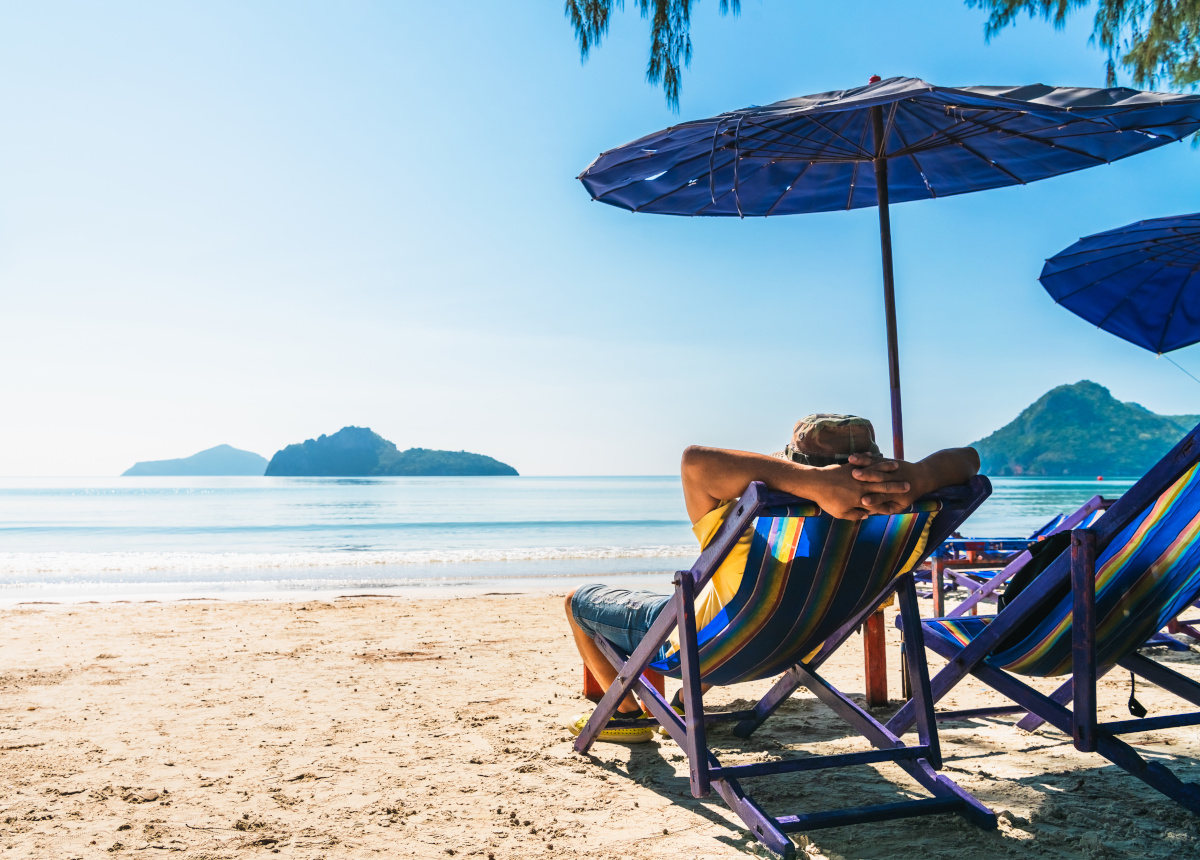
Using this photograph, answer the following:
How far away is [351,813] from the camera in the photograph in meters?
2.41

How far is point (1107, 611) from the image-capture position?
2209 mm

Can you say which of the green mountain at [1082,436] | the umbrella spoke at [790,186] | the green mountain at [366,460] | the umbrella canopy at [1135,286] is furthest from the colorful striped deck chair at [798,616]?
the green mountain at [366,460]

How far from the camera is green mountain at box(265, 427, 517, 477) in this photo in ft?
382

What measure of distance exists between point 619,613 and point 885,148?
2315 millimetres

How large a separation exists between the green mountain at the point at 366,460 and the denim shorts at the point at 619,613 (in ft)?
372

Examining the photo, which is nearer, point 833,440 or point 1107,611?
point 833,440

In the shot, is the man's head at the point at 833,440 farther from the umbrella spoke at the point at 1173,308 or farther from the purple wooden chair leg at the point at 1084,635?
the umbrella spoke at the point at 1173,308

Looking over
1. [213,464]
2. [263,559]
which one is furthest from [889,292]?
[213,464]

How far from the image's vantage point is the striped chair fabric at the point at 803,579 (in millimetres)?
2088

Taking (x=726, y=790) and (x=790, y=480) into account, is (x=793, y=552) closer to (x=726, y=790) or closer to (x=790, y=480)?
(x=790, y=480)

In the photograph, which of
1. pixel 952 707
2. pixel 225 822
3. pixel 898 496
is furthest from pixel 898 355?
pixel 225 822

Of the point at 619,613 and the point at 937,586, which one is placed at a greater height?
the point at 619,613

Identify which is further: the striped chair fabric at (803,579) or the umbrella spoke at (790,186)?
the umbrella spoke at (790,186)

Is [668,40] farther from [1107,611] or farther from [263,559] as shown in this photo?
[263,559]
